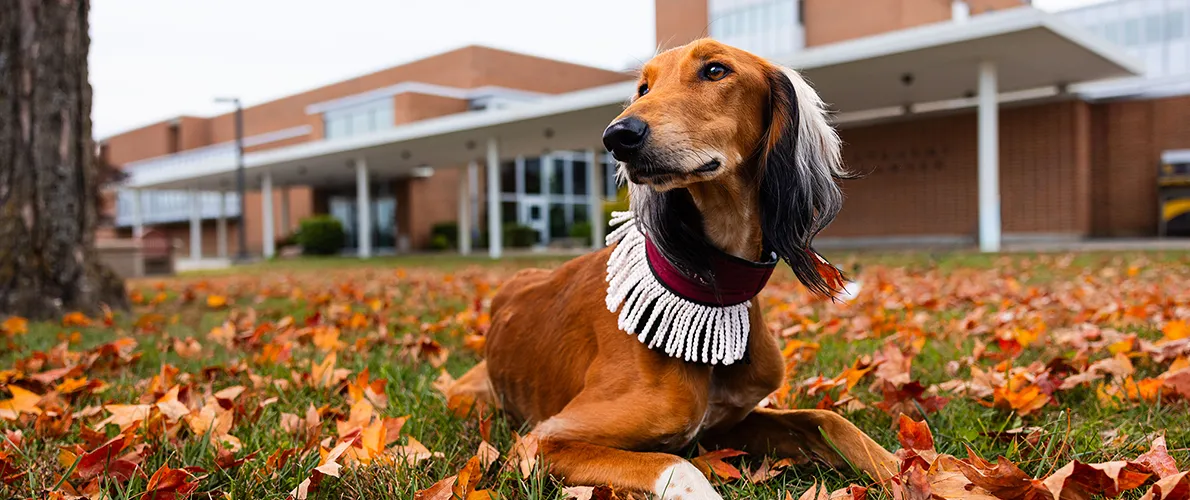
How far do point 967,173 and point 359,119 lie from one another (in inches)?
1212

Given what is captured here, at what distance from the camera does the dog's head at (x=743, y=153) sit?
1.73m

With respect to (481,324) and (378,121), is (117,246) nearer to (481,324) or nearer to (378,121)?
(481,324)

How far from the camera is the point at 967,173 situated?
20.7m

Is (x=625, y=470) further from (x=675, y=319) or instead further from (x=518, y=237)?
(x=518, y=237)

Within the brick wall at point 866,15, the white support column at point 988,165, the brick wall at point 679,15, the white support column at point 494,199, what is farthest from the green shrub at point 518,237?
the white support column at point 988,165

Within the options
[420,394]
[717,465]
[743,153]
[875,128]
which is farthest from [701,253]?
[875,128]

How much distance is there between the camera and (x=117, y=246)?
1418 centimetres

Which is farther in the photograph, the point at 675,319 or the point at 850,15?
the point at 850,15

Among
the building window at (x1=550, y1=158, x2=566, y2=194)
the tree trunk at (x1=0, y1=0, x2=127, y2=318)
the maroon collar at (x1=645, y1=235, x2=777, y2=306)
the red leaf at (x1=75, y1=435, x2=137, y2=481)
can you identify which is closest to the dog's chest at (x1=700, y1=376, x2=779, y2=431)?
the maroon collar at (x1=645, y1=235, x2=777, y2=306)

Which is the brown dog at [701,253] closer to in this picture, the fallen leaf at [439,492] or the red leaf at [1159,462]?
the fallen leaf at [439,492]

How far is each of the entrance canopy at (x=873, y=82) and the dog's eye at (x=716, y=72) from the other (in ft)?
17.4

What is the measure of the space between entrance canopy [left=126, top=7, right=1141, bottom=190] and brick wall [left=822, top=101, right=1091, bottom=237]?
1.03 metres

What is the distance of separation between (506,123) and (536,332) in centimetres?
1884


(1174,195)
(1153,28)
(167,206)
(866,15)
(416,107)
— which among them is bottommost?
(1174,195)
